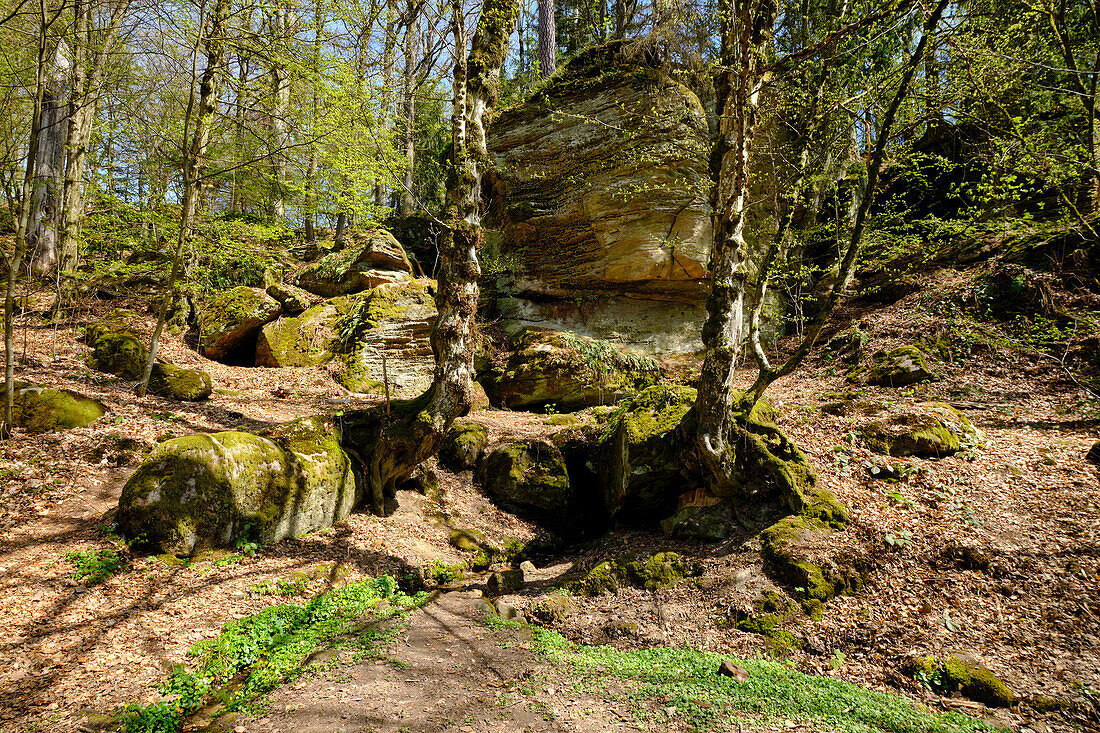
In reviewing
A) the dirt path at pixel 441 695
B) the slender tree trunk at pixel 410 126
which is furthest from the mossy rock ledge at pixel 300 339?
the dirt path at pixel 441 695

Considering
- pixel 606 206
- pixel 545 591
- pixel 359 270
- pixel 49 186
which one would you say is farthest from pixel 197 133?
pixel 606 206

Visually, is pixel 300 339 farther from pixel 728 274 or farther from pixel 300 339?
pixel 728 274

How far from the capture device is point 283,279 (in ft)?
50.9

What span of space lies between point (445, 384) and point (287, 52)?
25.4 ft

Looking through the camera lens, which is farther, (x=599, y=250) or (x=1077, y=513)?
(x=599, y=250)

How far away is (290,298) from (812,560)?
45.0ft

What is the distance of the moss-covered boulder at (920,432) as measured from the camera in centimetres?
682

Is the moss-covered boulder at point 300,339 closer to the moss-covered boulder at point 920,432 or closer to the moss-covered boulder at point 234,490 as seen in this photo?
the moss-covered boulder at point 234,490

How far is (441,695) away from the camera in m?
3.90

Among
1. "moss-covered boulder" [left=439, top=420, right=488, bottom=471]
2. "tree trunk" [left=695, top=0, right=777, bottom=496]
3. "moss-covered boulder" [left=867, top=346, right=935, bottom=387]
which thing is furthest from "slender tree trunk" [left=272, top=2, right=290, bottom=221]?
"moss-covered boulder" [left=867, top=346, right=935, bottom=387]

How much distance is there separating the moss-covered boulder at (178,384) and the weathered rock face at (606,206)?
878 cm

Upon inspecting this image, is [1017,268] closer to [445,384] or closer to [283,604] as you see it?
[445,384]

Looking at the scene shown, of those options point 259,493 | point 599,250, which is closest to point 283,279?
point 599,250

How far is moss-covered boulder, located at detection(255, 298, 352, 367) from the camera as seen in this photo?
11930mm
